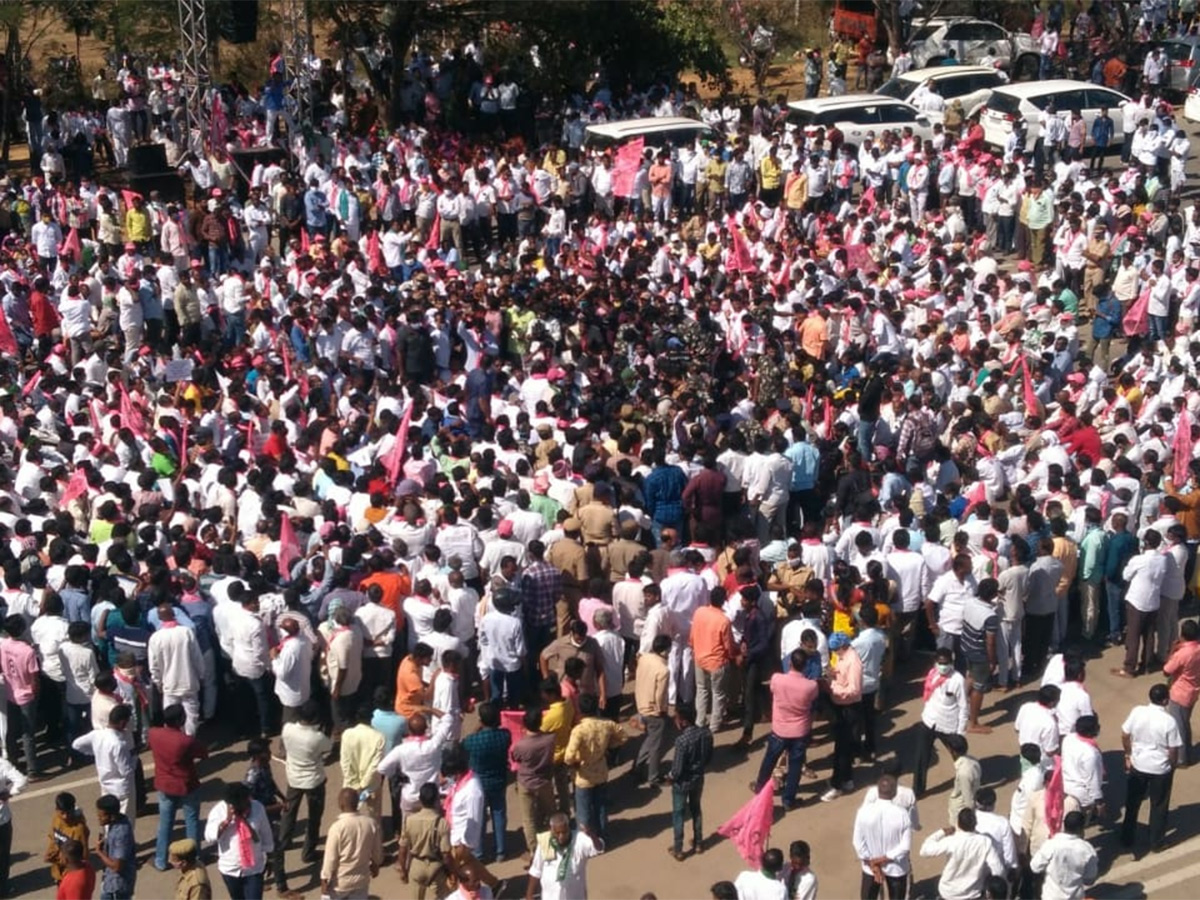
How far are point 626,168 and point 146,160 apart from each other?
21.7ft

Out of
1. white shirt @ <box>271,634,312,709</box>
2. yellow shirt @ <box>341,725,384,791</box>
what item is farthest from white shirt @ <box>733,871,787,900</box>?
white shirt @ <box>271,634,312,709</box>

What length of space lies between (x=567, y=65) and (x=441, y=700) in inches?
819

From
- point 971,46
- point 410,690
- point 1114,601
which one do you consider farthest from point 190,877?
point 971,46

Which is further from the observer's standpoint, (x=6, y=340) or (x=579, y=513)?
(x=6, y=340)

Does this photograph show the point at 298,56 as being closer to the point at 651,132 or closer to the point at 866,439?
the point at 651,132

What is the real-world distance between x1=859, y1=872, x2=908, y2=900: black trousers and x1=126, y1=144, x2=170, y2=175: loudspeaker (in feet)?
56.1

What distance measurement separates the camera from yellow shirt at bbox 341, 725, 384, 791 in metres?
10.3

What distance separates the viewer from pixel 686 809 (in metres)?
10.9

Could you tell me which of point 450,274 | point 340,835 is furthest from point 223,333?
point 340,835

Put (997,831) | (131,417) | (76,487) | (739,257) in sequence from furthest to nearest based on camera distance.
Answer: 1. (739,257)
2. (131,417)
3. (76,487)
4. (997,831)

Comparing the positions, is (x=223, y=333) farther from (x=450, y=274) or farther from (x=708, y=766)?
(x=708, y=766)

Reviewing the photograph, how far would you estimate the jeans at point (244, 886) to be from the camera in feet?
32.0

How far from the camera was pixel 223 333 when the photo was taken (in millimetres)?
19500

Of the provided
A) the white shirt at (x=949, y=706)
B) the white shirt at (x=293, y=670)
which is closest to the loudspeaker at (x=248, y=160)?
the white shirt at (x=293, y=670)
